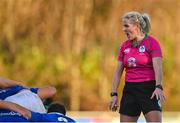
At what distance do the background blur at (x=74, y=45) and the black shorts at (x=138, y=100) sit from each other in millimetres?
9553

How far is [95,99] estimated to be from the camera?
1394cm

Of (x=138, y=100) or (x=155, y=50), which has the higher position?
(x=155, y=50)

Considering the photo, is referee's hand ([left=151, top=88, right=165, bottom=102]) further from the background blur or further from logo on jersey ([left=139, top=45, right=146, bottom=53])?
the background blur

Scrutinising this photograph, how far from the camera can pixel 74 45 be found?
46.7 ft

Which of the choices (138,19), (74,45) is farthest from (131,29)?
(74,45)

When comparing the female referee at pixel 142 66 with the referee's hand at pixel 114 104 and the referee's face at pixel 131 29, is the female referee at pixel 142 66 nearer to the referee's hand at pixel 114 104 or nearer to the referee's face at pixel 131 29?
the referee's face at pixel 131 29

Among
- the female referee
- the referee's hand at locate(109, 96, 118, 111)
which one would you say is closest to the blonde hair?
the female referee

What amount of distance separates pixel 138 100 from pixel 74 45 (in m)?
10.1

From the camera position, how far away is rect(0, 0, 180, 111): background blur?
13930mm

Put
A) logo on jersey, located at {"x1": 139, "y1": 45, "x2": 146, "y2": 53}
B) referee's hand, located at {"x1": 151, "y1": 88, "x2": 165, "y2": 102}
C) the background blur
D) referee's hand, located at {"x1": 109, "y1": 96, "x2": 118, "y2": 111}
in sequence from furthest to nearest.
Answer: the background blur < referee's hand, located at {"x1": 109, "y1": 96, "x2": 118, "y2": 111} < logo on jersey, located at {"x1": 139, "y1": 45, "x2": 146, "y2": 53} < referee's hand, located at {"x1": 151, "y1": 88, "x2": 165, "y2": 102}

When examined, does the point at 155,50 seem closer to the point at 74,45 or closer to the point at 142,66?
the point at 142,66

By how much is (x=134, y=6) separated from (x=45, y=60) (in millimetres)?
2475

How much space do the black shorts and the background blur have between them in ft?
31.3

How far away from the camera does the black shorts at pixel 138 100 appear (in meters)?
4.09
